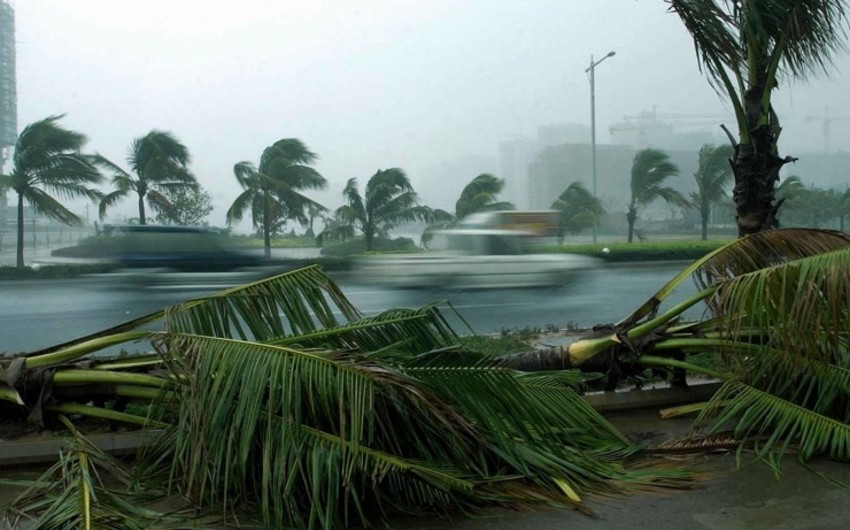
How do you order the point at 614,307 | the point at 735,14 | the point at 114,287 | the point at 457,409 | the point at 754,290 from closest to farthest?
the point at 457,409 < the point at 754,290 < the point at 735,14 < the point at 114,287 < the point at 614,307

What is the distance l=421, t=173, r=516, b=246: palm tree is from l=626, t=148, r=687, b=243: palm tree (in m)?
2.09

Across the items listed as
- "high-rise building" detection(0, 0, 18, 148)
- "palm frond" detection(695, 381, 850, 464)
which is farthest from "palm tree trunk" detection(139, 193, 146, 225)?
"palm frond" detection(695, 381, 850, 464)

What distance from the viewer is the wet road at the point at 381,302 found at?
8.57 meters

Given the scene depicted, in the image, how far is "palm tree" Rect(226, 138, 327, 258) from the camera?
9.32m

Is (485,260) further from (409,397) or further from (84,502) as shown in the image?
(84,502)

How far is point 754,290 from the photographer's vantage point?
479 cm

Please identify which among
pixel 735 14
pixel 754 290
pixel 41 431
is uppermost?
pixel 735 14

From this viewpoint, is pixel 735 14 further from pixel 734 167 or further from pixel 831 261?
pixel 831 261

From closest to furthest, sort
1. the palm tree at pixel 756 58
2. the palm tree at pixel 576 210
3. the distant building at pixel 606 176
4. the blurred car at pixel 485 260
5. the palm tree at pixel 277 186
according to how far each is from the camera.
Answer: the palm tree at pixel 756 58, the palm tree at pixel 277 186, the blurred car at pixel 485 260, the palm tree at pixel 576 210, the distant building at pixel 606 176

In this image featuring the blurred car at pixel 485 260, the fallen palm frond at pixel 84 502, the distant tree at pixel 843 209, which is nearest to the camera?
the fallen palm frond at pixel 84 502

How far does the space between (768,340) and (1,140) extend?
7.76 m

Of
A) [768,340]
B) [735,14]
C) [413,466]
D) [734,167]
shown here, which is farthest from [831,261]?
[735,14]

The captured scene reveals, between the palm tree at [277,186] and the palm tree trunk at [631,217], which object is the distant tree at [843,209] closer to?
the palm tree trunk at [631,217]

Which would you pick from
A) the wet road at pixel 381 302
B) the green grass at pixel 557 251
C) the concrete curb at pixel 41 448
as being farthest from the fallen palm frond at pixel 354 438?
the green grass at pixel 557 251
